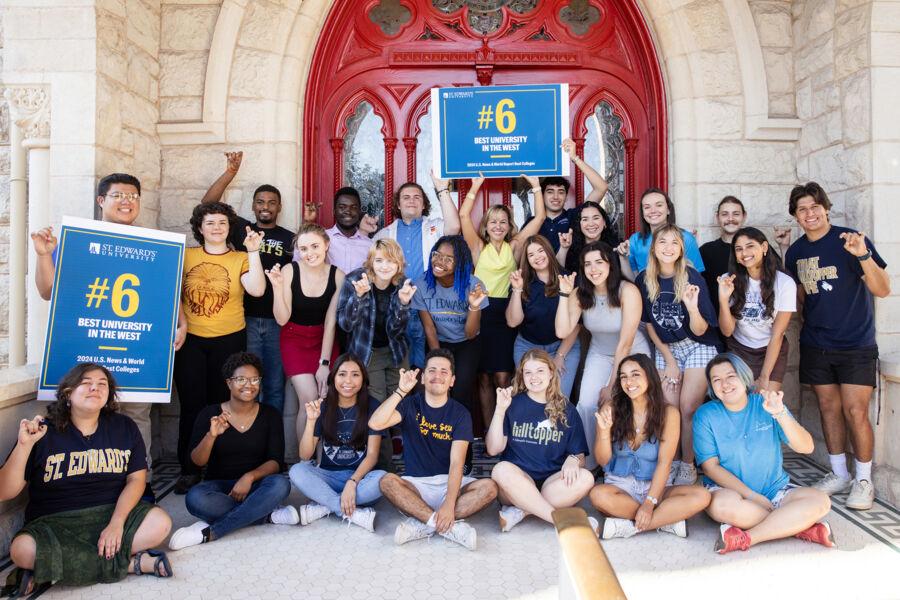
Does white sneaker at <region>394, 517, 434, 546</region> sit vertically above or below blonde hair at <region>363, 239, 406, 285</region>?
below

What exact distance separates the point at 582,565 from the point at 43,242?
11.4ft

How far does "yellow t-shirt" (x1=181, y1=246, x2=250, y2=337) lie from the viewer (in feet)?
13.6

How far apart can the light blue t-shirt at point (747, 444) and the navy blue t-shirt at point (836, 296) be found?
0.98m

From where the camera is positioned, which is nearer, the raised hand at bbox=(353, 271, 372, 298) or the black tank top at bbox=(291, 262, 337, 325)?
the raised hand at bbox=(353, 271, 372, 298)

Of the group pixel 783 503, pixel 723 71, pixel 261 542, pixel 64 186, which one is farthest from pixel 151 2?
pixel 783 503

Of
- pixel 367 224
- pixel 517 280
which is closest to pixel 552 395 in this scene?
pixel 517 280

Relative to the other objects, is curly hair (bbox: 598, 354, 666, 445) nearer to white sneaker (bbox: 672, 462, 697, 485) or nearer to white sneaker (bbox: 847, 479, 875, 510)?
white sneaker (bbox: 672, 462, 697, 485)

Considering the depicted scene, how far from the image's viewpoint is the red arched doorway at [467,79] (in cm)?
535

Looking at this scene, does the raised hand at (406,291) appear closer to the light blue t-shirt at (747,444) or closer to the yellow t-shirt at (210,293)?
the yellow t-shirt at (210,293)

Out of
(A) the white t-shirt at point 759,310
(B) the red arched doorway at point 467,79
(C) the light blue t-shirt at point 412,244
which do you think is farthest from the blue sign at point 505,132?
(A) the white t-shirt at point 759,310

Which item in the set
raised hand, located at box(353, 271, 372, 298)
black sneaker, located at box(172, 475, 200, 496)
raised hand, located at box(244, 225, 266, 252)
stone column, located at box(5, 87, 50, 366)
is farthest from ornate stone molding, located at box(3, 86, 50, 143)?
black sneaker, located at box(172, 475, 200, 496)

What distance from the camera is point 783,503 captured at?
334 cm

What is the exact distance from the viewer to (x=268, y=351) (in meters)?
4.46

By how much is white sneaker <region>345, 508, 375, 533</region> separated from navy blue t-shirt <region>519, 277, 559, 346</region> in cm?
157
